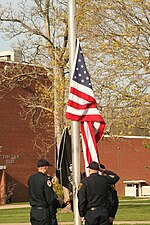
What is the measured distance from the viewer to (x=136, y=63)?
19.1m

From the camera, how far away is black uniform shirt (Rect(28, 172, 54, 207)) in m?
13.0

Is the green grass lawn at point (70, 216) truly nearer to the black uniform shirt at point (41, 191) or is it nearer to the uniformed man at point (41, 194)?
the uniformed man at point (41, 194)

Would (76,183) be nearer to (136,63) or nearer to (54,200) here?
(54,200)

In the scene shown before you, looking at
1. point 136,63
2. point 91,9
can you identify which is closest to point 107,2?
point 91,9

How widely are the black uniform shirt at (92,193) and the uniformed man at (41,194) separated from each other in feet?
Answer: 4.83

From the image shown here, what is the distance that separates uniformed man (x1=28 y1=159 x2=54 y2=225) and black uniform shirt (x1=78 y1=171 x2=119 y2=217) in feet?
4.83

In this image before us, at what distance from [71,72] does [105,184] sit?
7.28 ft

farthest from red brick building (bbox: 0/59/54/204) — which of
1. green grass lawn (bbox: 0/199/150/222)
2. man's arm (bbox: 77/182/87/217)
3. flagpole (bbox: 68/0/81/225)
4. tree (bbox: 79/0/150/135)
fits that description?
man's arm (bbox: 77/182/87/217)

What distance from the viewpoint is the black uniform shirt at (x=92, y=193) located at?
11.6m

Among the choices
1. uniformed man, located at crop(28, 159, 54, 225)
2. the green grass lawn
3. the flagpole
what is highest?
the flagpole

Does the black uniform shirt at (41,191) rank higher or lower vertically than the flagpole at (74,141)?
lower

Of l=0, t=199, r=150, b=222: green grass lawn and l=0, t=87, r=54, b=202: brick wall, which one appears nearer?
l=0, t=199, r=150, b=222: green grass lawn

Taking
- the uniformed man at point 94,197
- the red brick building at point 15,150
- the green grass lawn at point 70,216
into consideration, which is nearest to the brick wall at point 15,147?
the red brick building at point 15,150

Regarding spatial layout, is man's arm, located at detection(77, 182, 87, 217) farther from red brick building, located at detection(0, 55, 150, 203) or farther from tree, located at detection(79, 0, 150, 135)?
red brick building, located at detection(0, 55, 150, 203)
